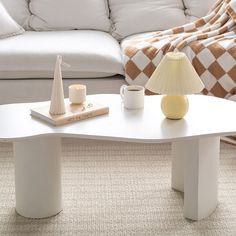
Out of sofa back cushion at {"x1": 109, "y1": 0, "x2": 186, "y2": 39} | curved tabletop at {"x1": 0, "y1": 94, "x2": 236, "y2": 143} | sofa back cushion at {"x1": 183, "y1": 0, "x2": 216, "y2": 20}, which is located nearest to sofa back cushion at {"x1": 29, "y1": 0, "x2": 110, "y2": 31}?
sofa back cushion at {"x1": 109, "y1": 0, "x2": 186, "y2": 39}

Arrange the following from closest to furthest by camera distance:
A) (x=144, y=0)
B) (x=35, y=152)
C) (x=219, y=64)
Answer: (x=35, y=152) → (x=219, y=64) → (x=144, y=0)

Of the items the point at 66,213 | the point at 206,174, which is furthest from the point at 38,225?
the point at 206,174

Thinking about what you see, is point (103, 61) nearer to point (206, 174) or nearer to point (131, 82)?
point (131, 82)

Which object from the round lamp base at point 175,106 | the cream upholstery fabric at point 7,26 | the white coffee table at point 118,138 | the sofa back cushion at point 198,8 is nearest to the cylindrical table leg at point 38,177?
the white coffee table at point 118,138

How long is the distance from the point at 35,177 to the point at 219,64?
1.27m

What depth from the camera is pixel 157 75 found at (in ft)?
8.03

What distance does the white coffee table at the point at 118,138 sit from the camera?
2326mm

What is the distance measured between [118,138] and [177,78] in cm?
34

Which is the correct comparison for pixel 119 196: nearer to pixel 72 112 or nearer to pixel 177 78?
pixel 72 112

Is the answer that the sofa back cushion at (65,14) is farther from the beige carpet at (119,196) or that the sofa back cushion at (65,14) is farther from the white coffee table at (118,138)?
the white coffee table at (118,138)

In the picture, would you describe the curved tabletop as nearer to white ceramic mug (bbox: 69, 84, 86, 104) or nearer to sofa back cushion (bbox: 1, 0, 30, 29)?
white ceramic mug (bbox: 69, 84, 86, 104)

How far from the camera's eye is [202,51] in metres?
3.31

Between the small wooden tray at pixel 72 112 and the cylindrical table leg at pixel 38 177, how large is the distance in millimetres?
94

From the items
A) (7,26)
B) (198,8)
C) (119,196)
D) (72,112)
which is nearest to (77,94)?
(72,112)
